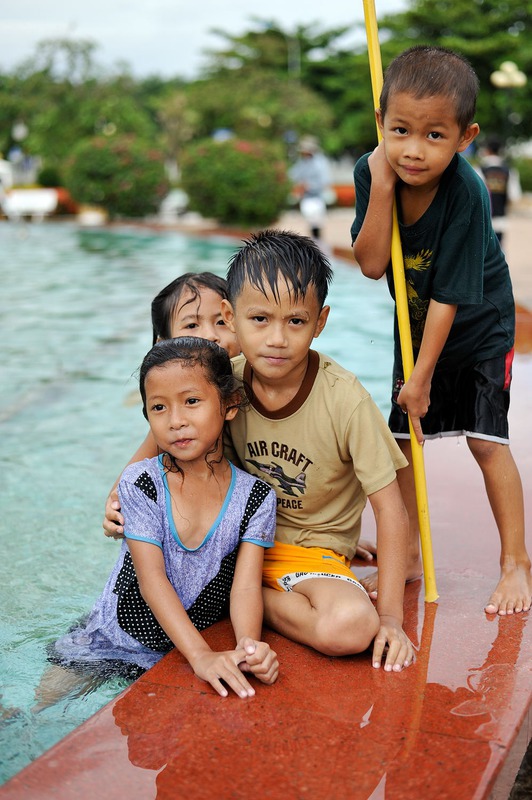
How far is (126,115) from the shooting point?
89.3ft

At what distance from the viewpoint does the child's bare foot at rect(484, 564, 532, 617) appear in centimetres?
258

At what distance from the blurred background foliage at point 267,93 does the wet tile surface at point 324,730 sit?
2196 centimetres

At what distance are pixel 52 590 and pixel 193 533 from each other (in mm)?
1135

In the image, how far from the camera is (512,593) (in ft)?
8.61

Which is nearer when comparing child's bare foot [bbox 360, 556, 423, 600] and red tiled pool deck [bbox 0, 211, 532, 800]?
red tiled pool deck [bbox 0, 211, 532, 800]

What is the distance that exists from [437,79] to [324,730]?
148 centimetres

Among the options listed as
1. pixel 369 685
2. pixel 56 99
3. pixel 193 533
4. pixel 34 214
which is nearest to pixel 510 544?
pixel 369 685

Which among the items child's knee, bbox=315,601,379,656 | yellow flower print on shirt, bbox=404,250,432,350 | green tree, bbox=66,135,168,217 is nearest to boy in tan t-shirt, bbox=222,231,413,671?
child's knee, bbox=315,601,379,656

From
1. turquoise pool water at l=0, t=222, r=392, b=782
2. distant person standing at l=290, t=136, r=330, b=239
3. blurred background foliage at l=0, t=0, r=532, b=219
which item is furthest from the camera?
blurred background foliage at l=0, t=0, r=532, b=219

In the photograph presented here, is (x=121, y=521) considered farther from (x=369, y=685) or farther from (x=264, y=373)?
(x=369, y=685)

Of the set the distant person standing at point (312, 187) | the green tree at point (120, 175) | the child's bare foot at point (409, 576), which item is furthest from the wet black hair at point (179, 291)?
the green tree at point (120, 175)

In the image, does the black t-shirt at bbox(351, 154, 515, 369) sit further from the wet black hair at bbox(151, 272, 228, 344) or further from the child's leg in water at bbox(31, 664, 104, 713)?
the child's leg in water at bbox(31, 664, 104, 713)

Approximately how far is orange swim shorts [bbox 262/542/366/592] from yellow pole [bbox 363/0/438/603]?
225mm

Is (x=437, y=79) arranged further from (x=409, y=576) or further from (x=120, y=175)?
(x=120, y=175)
